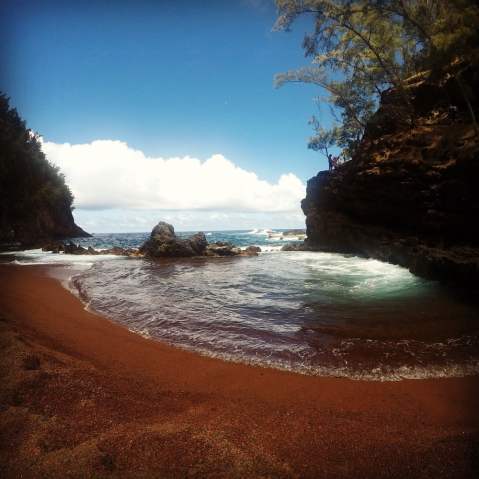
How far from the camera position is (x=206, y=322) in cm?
616

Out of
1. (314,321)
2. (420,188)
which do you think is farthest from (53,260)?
(420,188)

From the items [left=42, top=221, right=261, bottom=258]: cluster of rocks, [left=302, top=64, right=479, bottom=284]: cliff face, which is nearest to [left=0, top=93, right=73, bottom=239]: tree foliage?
[left=42, top=221, right=261, bottom=258]: cluster of rocks

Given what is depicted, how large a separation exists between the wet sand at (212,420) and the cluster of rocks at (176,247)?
19.7 metres

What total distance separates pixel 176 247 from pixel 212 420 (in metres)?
21.9

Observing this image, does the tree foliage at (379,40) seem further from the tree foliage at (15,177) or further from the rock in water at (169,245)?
the tree foliage at (15,177)

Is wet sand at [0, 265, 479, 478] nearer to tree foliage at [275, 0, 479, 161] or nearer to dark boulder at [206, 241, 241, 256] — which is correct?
tree foliage at [275, 0, 479, 161]

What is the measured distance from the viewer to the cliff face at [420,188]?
446 inches

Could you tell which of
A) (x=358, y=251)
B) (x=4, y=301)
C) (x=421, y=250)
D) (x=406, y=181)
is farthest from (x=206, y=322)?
(x=358, y=251)

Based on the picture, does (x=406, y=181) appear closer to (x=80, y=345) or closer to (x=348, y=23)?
(x=348, y=23)

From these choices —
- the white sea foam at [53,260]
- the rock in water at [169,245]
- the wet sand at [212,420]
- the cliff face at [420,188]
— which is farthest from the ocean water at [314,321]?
the rock in water at [169,245]

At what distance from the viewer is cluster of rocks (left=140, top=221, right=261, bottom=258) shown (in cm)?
2384

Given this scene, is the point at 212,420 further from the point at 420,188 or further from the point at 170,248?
the point at 170,248

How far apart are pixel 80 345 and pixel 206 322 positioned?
2516mm

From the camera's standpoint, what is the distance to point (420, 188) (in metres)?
14.2
